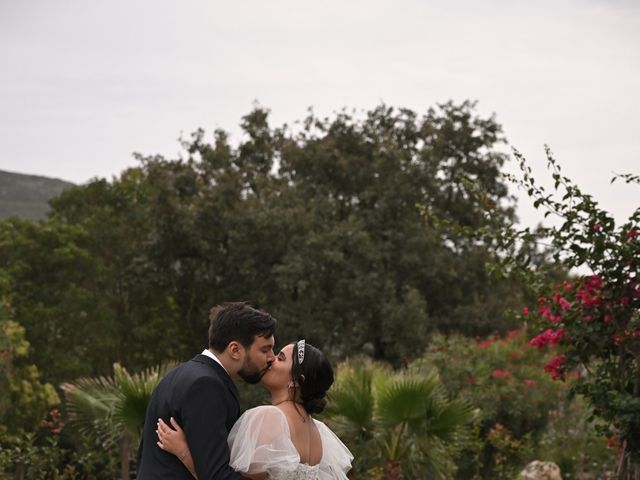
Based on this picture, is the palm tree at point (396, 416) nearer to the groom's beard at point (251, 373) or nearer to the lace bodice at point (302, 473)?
the lace bodice at point (302, 473)

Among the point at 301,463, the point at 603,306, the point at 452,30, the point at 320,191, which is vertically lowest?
the point at 301,463

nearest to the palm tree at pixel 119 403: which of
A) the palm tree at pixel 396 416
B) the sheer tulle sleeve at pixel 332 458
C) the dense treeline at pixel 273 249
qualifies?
the palm tree at pixel 396 416

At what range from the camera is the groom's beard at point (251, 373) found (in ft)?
14.8

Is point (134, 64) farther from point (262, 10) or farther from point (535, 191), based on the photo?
point (535, 191)

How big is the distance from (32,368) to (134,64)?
6.66 meters

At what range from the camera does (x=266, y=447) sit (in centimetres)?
445

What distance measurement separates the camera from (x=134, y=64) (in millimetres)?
22250

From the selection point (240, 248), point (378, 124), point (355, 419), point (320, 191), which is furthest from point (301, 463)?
point (378, 124)

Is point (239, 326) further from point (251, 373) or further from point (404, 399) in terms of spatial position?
point (404, 399)

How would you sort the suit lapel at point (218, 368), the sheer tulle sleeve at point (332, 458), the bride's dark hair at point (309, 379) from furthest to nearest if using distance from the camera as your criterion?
the sheer tulle sleeve at point (332, 458) → the bride's dark hair at point (309, 379) → the suit lapel at point (218, 368)

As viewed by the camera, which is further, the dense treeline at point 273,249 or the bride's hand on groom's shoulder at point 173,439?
the dense treeline at point 273,249

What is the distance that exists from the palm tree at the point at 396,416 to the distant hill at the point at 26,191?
161ft

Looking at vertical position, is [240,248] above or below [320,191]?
below

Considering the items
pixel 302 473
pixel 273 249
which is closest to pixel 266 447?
pixel 302 473
